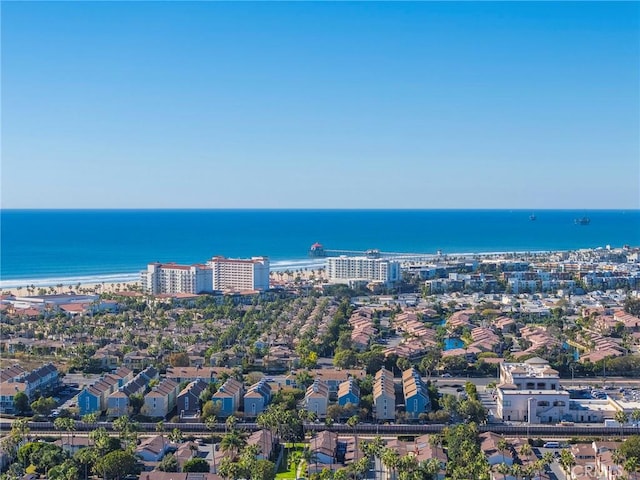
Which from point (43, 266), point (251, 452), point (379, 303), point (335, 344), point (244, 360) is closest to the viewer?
point (251, 452)

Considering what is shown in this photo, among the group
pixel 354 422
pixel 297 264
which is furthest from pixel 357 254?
pixel 354 422

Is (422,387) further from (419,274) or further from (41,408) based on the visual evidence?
(419,274)

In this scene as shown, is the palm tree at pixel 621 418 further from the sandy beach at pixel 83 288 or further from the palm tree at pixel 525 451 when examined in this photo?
the sandy beach at pixel 83 288

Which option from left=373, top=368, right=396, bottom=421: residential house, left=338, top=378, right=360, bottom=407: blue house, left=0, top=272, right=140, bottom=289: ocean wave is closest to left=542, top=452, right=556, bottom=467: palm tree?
left=373, top=368, right=396, bottom=421: residential house

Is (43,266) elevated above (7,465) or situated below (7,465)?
above

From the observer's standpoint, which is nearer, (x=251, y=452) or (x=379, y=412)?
(x=251, y=452)

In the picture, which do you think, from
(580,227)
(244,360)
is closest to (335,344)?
(244,360)

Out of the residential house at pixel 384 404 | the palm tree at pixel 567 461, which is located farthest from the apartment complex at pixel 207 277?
the palm tree at pixel 567 461
